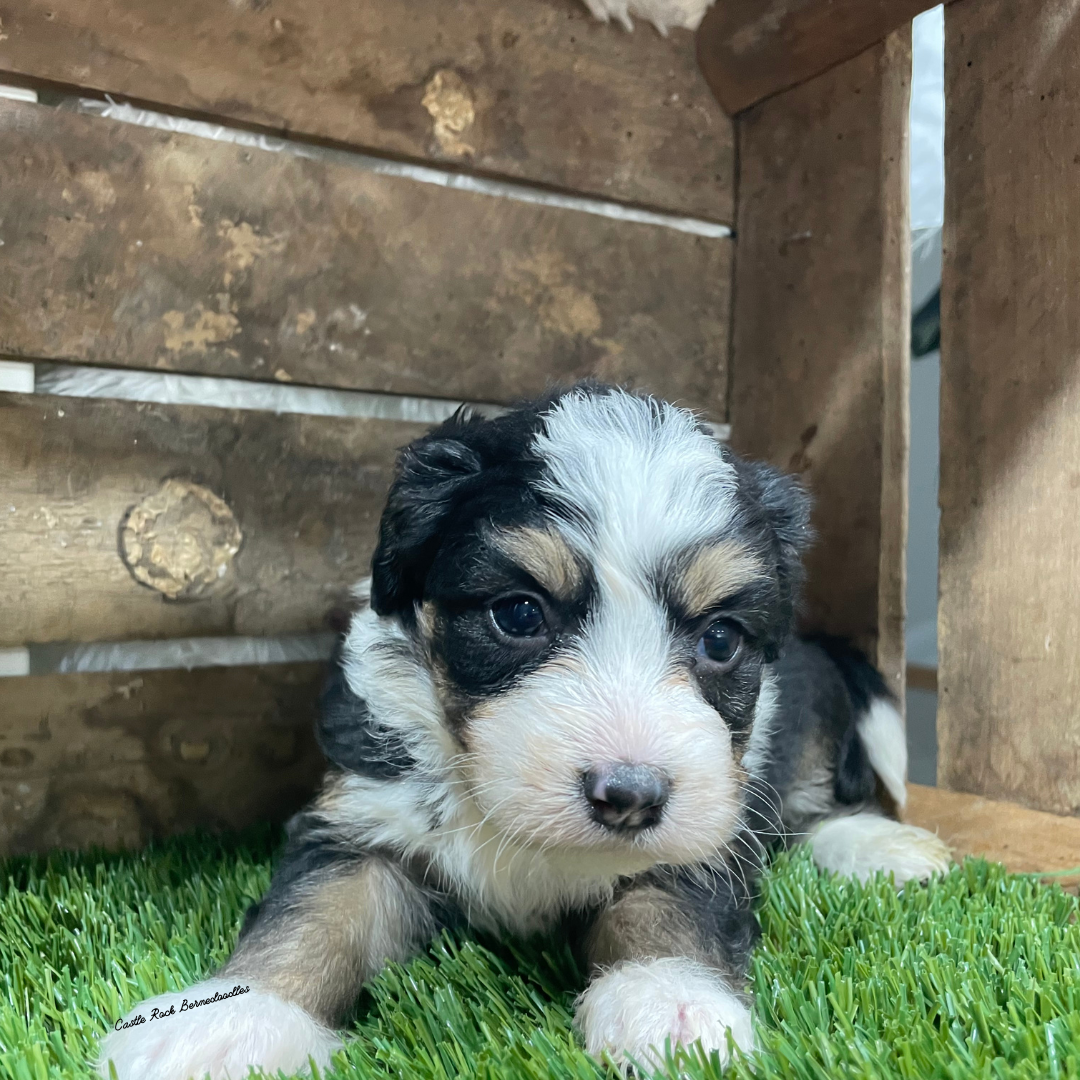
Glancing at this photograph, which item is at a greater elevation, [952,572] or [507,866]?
[952,572]

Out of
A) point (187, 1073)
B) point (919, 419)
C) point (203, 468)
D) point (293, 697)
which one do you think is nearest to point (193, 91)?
point (203, 468)

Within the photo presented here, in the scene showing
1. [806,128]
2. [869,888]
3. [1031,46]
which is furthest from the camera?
[806,128]

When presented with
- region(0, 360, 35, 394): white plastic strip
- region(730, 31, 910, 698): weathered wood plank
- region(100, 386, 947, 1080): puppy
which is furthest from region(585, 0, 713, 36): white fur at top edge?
region(0, 360, 35, 394): white plastic strip

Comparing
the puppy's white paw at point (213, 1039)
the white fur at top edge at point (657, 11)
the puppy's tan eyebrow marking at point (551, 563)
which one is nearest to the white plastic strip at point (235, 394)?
the puppy's tan eyebrow marking at point (551, 563)

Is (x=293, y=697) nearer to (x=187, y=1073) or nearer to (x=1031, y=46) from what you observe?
(x=187, y=1073)

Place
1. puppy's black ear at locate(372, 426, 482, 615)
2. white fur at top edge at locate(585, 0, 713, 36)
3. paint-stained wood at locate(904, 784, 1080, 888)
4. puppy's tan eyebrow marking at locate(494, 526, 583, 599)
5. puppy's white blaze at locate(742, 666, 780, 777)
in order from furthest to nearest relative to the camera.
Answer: white fur at top edge at locate(585, 0, 713, 36)
paint-stained wood at locate(904, 784, 1080, 888)
puppy's white blaze at locate(742, 666, 780, 777)
puppy's black ear at locate(372, 426, 482, 615)
puppy's tan eyebrow marking at locate(494, 526, 583, 599)

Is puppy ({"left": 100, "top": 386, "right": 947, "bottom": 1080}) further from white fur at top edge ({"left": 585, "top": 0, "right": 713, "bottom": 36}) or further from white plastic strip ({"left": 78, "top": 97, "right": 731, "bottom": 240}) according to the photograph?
white fur at top edge ({"left": 585, "top": 0, "right": 713, "bottom": 36})
